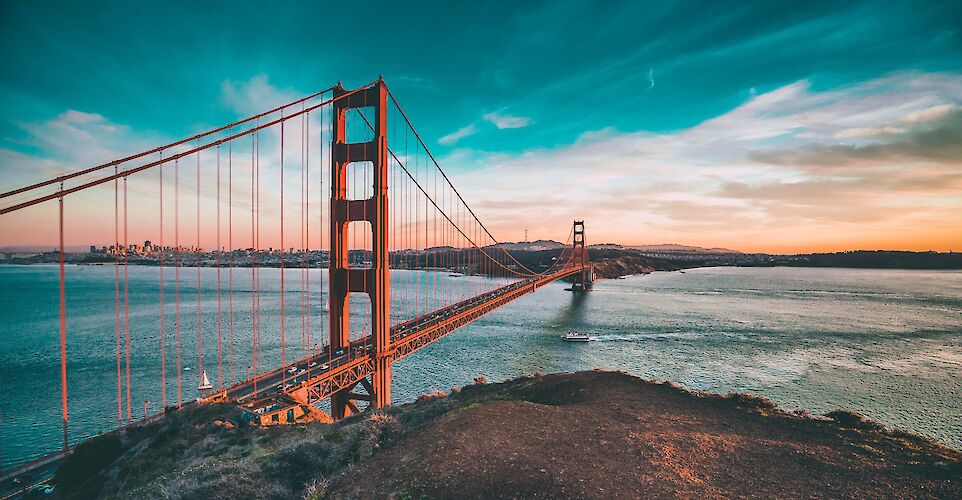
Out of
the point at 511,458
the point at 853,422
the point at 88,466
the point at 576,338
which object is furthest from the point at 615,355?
the point at 88,466

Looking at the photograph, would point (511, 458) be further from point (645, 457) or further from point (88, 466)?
point (88, 466)

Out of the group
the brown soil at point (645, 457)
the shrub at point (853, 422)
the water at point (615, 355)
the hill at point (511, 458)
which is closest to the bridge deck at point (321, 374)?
the hill at point (511, 458)

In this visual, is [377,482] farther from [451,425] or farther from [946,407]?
[946,407]

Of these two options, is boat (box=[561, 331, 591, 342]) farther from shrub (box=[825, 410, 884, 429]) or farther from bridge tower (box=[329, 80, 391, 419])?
shrub (box=[825, 410, 884, 429])

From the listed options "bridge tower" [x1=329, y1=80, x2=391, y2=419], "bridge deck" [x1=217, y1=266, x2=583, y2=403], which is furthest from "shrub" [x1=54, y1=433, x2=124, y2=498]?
"bridge tower" [x1=329, y1=80, x2=391, y2=419]

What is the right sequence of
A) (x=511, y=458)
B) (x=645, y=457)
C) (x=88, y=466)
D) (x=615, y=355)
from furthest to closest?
1. (x=615, y=355)
2. (x=645, y=457)
3. (x=511, y=458)
4. (x=88, y=466)

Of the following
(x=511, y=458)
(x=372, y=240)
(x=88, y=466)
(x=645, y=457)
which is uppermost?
(x=372, y=240)

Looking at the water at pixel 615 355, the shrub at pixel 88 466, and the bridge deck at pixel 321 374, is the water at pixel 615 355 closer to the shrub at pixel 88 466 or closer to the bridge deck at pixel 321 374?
the bridge deck at pixel 321 374
